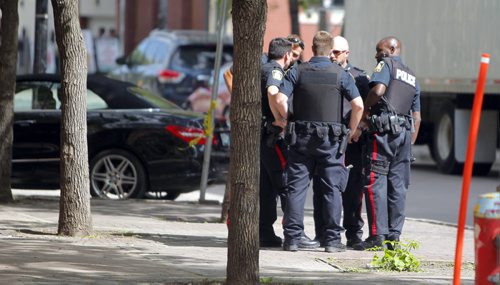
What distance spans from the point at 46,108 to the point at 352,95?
217 inches

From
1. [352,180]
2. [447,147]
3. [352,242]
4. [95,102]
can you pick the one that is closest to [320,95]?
[352,180]

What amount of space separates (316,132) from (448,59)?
11053 millimetres

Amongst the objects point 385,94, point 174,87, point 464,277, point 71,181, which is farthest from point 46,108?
point 174,87

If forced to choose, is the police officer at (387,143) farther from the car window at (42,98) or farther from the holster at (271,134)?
the car window at (42,98)

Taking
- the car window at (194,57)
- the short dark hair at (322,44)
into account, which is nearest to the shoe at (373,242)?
the short dark hair at (322,44)

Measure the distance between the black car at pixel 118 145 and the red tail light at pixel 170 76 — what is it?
1128cm

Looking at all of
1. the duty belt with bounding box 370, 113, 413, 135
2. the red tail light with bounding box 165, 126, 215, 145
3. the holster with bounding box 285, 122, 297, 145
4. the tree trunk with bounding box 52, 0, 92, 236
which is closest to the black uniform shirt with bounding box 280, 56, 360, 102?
the holster with bounding box 285, 122, 297, 145

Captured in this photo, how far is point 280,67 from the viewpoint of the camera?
35.9ft

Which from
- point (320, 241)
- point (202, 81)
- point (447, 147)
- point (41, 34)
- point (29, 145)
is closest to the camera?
point (320, 241)

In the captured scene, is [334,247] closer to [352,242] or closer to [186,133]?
[352,242]

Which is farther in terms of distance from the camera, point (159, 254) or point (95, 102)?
point (95, 102)

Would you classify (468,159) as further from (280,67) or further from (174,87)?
(174,87)

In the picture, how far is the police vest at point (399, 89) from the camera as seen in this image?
36.0 ft

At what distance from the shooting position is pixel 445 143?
2197 cm
